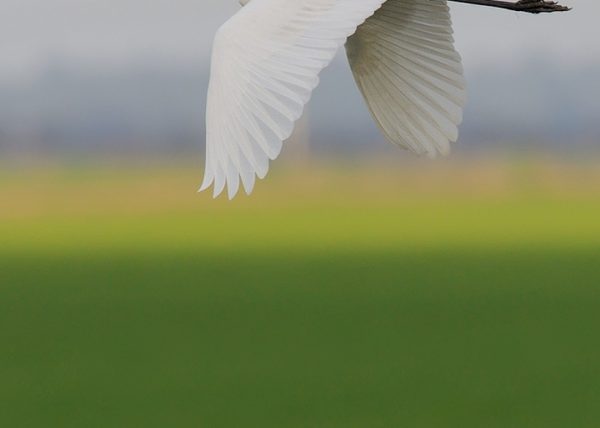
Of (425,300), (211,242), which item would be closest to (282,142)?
(425,300)

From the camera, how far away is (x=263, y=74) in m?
5.84

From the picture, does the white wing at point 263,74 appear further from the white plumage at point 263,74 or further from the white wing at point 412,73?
the white wing at point 412,73

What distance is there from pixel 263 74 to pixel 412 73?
4.77 ft

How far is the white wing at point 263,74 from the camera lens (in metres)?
5.63

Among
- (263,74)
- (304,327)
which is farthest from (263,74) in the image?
(304,327)

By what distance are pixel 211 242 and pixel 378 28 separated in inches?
2171

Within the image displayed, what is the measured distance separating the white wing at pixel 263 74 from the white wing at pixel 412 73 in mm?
1141

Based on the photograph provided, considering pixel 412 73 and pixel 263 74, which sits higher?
pixel 263 74

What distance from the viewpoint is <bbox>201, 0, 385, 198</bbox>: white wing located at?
5.63 meters

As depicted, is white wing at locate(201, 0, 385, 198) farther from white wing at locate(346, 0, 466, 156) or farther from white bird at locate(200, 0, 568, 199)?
white wing at locate(346, 0, 466, 156)

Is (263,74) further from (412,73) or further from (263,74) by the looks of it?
(412,73)

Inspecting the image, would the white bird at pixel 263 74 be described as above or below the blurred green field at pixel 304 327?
above

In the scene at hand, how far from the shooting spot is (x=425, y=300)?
39.5 m

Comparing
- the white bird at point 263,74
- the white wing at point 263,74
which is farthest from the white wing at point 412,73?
the white wing at point 263,74
